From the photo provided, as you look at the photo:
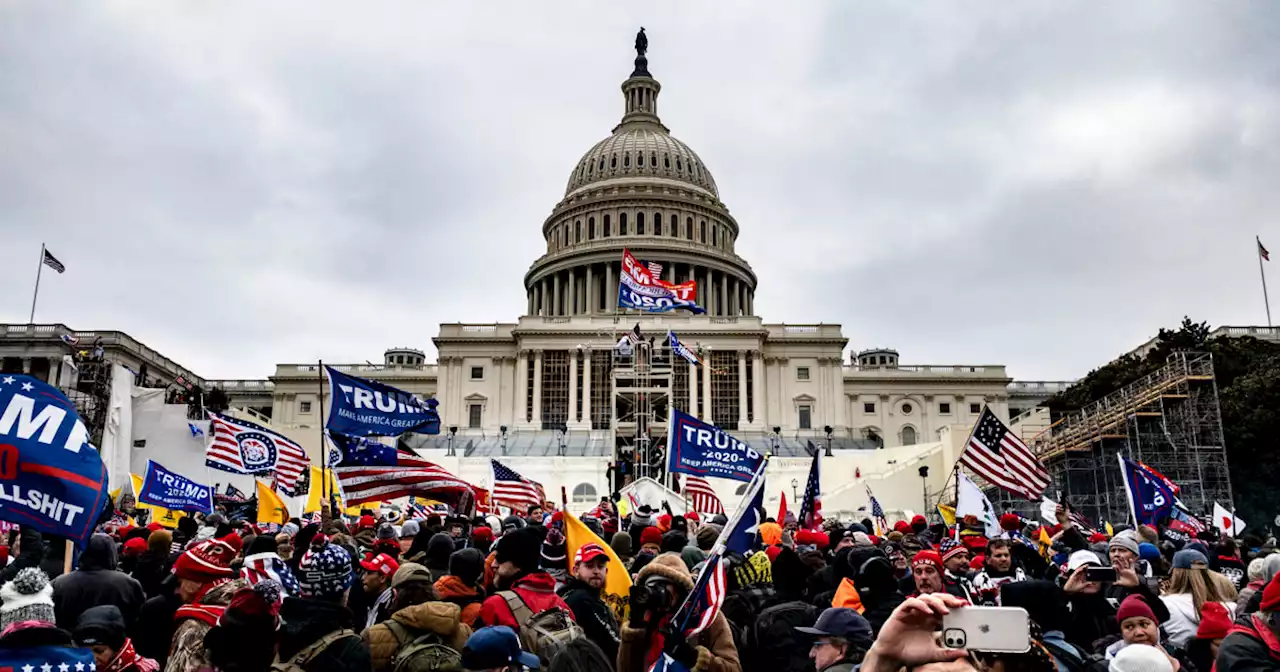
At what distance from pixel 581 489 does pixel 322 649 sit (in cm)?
4112

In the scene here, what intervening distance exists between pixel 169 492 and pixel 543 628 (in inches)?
492

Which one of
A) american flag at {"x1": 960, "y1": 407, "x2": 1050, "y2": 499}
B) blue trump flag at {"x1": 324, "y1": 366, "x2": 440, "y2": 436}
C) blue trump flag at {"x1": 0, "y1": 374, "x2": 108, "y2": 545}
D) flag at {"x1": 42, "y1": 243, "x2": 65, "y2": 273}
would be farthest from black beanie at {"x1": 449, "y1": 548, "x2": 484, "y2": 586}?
flag at {"x1": 42, "y1": 243, "x2": 65, "y2": 273}

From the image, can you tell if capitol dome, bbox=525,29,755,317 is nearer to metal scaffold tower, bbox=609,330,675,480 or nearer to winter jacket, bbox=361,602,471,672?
metal scaffold tower, bbox=609,330,675,480

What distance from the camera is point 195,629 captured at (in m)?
5.36

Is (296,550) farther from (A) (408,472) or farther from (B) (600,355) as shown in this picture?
(B) (600,355)

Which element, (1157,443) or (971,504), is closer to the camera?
(971,504)

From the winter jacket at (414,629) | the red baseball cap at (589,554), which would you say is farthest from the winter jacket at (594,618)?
the winter jacket at (414,629)

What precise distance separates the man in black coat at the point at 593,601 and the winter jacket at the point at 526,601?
0.11m

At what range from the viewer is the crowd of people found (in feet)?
14.3

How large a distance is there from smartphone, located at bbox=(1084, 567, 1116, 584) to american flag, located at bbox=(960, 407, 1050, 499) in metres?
10.1

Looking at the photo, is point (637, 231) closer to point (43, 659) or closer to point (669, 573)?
point (669, 573)

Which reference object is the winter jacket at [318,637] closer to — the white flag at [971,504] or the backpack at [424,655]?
the backpack at [424,655]

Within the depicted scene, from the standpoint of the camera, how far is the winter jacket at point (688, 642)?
16.8ft

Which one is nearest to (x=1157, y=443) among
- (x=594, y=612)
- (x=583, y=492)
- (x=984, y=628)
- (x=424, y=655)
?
(x=583, y=492)
